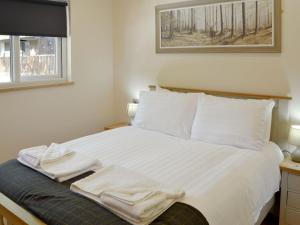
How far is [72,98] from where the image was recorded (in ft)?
11.5

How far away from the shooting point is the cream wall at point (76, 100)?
9.78 ft

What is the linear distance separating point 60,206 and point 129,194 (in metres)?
0.35

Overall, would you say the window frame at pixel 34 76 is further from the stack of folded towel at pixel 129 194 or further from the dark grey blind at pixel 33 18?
the stack of folded towel at pixel 129 194

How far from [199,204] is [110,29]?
2.80 meters

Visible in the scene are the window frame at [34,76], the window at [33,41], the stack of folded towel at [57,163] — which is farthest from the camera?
the window frame at [34,76]

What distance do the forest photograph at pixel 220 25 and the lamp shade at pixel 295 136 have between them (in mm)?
746

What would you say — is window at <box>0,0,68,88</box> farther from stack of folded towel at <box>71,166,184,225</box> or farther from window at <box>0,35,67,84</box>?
stack of folded towel at <box>71,166,184,225</box>

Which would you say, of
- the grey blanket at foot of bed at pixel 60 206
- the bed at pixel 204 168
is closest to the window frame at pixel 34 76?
the bed at pixel 204 168

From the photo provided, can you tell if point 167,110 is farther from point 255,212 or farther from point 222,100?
point 255,212

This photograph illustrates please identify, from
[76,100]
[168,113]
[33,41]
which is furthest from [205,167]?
[33,41]

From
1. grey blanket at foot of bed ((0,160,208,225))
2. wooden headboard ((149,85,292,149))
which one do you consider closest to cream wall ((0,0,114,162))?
grey blanket at foot of bed ((0,160,208,225))

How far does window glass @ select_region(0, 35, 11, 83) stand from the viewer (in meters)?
2.98

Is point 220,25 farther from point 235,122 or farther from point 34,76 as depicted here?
point 34,76

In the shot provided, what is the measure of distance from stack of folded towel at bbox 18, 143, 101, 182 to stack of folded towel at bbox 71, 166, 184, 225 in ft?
0.49
